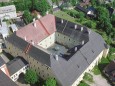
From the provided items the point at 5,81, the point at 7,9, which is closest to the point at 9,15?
the point at 7,9

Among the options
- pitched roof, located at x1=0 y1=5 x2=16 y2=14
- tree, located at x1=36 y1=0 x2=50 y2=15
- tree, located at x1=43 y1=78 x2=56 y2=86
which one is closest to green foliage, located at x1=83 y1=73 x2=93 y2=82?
tree, located at x1=43 y1=78 x2=56 y2=86

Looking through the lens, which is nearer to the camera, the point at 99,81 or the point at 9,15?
the point at 99,81

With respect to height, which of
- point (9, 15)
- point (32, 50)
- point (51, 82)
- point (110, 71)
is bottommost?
point (110, 71)

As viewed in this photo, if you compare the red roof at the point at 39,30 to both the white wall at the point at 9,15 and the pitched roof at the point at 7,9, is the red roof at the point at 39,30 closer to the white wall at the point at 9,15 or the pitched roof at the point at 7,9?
the white wall at the point at 9,15

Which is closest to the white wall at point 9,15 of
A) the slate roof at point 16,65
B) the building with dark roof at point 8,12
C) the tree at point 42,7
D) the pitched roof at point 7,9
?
the building with dark roof at point 8,12

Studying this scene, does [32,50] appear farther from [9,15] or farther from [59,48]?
[9,15]

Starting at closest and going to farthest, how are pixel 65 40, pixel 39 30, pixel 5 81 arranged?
1. pixel 5 81
2. pixel 39 30
3. pixel 65 40

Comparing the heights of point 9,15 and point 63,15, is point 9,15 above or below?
above

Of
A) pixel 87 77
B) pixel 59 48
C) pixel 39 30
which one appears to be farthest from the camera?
pixel 59 48
